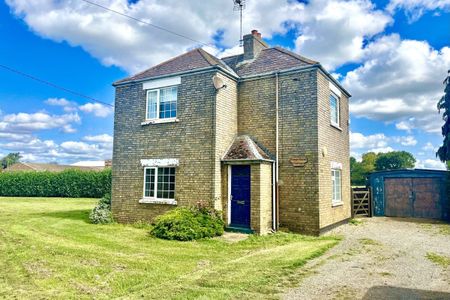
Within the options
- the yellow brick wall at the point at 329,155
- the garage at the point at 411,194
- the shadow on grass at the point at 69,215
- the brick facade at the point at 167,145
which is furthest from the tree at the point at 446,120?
the shadow on grass at the point at 69,215

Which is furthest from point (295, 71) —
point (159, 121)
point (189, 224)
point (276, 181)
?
point (189, 224)

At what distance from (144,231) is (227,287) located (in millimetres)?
6926

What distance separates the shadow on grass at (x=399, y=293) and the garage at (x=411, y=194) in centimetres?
1347

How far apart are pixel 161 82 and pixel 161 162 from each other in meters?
3.40

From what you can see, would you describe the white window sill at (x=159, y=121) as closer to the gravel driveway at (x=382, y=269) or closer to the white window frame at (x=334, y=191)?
the white window frame at (x=334, y=191)

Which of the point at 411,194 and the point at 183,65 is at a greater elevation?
the point at 183,65

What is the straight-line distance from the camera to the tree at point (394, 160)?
64938 millimetres

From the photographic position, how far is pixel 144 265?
7254 millimetres

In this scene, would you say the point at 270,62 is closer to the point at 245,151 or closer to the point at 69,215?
the point at 245,151

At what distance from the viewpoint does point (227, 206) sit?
12.2 metres

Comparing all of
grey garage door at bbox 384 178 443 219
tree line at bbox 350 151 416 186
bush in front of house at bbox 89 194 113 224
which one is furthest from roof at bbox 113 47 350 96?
tree line at bbox 350 151 416 186

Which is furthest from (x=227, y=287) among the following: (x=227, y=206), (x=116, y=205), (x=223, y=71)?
(x=116, y=205)

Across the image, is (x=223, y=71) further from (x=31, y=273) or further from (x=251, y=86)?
(x=31, y=273)

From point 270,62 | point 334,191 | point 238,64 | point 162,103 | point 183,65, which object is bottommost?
point 334,191
